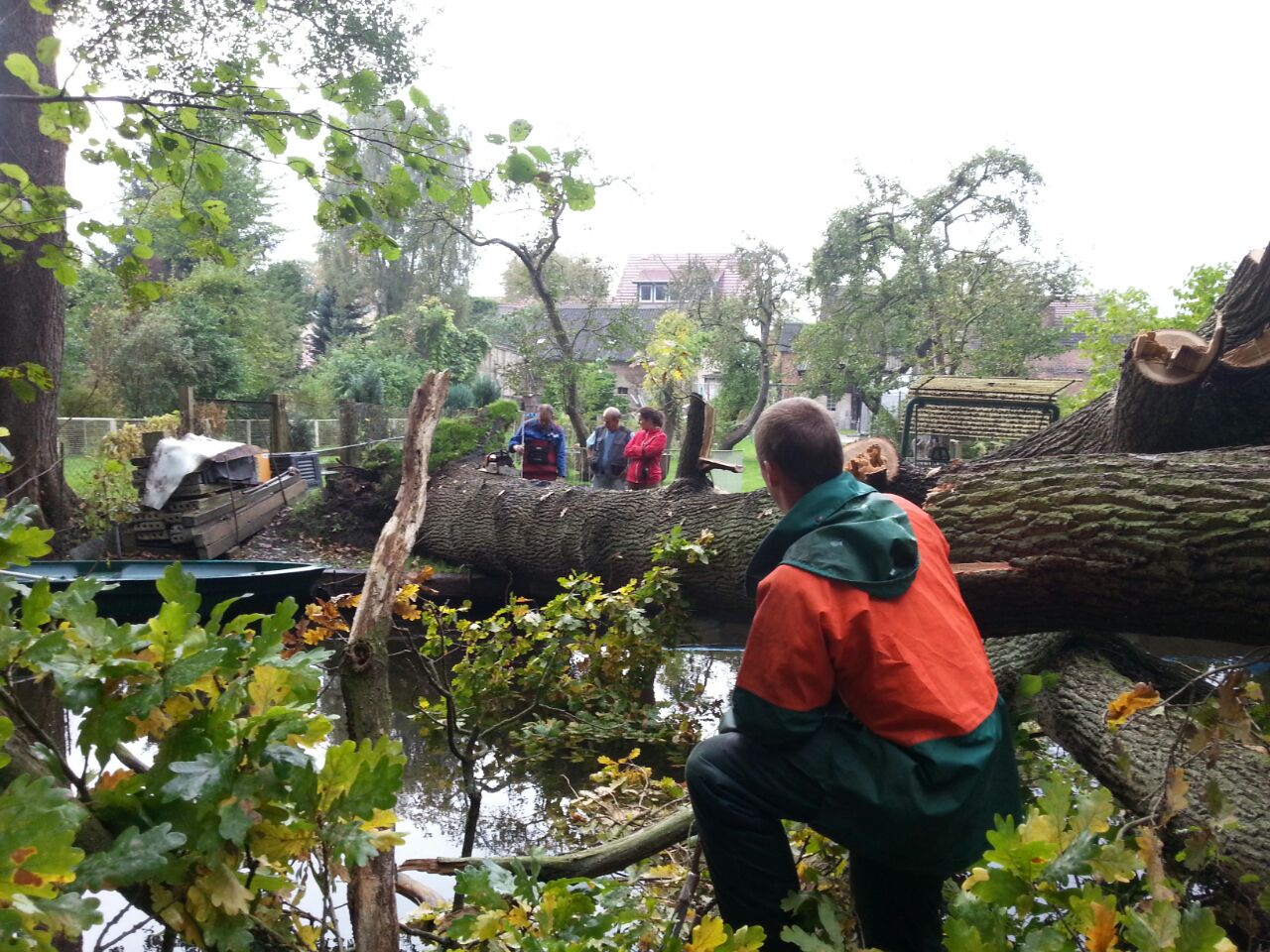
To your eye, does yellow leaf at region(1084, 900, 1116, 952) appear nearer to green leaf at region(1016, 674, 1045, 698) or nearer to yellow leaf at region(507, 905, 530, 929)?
yellow leaf at region(507, 905, 530, 929)

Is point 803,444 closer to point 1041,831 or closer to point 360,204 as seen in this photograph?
point 1041,831

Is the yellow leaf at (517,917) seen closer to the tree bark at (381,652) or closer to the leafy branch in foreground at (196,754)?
the tree bark at (381,652)

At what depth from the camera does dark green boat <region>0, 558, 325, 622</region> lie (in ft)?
23.8

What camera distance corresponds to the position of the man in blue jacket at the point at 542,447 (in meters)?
11.1

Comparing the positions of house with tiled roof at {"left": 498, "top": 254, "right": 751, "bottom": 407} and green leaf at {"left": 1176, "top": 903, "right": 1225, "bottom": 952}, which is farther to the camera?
house with tiled roof at {"left": 498, "top": 254, "right": 751, "bottom": 407}

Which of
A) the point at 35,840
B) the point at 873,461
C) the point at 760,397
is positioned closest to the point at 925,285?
the point at 760,397

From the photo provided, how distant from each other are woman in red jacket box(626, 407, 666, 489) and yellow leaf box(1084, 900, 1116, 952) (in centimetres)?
814

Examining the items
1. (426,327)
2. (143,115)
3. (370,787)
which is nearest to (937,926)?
(370,787)

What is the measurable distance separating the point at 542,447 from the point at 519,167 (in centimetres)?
846

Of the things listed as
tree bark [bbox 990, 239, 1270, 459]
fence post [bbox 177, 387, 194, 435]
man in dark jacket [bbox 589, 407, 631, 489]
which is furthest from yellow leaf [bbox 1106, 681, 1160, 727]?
fence post [bbox 177, 387, 194, 435]

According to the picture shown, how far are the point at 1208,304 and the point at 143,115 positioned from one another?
10060 mm

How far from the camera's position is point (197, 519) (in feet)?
34.2

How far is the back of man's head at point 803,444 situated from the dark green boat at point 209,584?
5430 millimetres

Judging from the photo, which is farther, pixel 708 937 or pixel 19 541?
pixel 708 937
